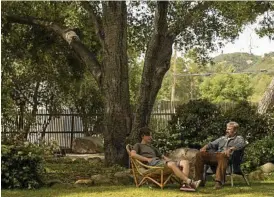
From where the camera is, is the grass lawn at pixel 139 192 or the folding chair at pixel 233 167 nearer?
the grass lawn at pixel 139 192

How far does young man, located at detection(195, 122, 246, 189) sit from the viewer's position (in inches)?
354

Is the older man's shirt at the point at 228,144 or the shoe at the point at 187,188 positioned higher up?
the older man's shirt at the point at 228,144

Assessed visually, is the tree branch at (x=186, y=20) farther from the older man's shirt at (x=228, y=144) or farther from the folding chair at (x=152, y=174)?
the folding chair at (x=152, y=174)

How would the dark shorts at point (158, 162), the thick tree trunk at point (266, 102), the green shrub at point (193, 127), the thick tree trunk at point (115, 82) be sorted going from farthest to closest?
the thick tree trunk at point (266, 102) < the green shrub at point (193, 127) < the thick tree trunk at point (115, 82) < the dark shorts at point (158, 162)

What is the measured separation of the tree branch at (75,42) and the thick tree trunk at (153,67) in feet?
4.29

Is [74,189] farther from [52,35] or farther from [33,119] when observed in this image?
[33,119]

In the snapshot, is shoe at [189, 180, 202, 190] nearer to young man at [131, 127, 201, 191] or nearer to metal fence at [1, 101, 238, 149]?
young man at [131, 127, 201, 191]

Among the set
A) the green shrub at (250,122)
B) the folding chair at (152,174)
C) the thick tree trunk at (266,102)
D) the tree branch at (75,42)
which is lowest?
the folding chair at (152,174)

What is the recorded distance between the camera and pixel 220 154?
905cm

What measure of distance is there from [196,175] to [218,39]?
27.0 feet

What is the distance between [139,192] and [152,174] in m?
0.51

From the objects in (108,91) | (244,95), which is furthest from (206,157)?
(244,95)

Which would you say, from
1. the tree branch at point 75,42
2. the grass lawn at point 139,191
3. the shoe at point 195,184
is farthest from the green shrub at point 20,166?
the tree branch at point 75,42

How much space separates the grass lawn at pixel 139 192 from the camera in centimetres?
820
